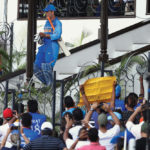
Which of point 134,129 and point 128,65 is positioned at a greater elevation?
point 128,65

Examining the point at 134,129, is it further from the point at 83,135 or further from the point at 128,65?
the point at 128,65

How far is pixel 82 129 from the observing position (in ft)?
34.1

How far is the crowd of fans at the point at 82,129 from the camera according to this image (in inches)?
403

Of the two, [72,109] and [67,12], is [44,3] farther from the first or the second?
[72,109]

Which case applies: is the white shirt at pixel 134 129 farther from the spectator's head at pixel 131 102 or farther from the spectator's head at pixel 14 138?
the spectator's head at pixel 14 138

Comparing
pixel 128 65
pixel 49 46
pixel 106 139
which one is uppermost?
pixel 49 46

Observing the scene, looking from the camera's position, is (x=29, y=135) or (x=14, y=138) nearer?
(x=14, y=138)

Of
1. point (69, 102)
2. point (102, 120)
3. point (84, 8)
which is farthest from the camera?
point (84, 8)

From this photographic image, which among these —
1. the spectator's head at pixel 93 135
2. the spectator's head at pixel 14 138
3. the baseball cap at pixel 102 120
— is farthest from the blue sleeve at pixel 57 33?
the spectator's head at pixel 93 135

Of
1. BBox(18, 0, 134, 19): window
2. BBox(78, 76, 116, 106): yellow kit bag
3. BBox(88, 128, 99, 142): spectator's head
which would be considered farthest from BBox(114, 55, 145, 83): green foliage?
BBox(18, 0, 134, 19): window

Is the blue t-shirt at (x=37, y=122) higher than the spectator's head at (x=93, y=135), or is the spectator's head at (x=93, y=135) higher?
the spectator's head at (x=93, y=135)

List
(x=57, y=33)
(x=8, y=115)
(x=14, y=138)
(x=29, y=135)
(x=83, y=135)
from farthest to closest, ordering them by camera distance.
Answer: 1. (x=57, y=33)
2. (x=8, y=115)
3. (x=29, y=135)
4. (x=14, y=138)
5. (x=83, y=135)

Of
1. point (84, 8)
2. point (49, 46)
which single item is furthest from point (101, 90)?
point (84, 8)

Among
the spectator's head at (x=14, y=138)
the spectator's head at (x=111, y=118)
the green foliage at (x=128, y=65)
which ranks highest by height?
the green foliage at (x=128, y=65)
